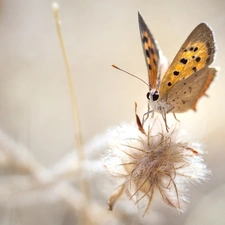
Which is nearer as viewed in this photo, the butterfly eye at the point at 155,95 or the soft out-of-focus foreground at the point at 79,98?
the butterfly eye at the point at 155,95

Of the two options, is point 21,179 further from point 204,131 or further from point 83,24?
point 83,24

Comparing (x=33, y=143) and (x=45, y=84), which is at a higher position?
(x=45, y=84)

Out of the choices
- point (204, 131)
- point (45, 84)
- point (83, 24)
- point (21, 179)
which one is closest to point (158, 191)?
point (21, 179)

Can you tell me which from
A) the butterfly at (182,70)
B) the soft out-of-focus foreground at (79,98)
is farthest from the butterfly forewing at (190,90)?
the soft out-of-focus foreground at (79,98)

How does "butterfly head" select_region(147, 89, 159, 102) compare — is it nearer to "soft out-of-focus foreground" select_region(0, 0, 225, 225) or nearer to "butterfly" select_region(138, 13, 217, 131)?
"butterfly" select_region(138, 13, 217, 131)

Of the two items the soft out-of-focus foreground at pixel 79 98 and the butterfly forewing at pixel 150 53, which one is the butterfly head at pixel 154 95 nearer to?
the butterfly forewing at pixel 150 53

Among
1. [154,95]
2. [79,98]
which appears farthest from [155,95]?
[79,98]

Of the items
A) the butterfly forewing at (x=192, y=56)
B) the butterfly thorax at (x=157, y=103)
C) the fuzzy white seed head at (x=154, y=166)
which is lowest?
the fuzzy white seed head at (x=154, y=166)
